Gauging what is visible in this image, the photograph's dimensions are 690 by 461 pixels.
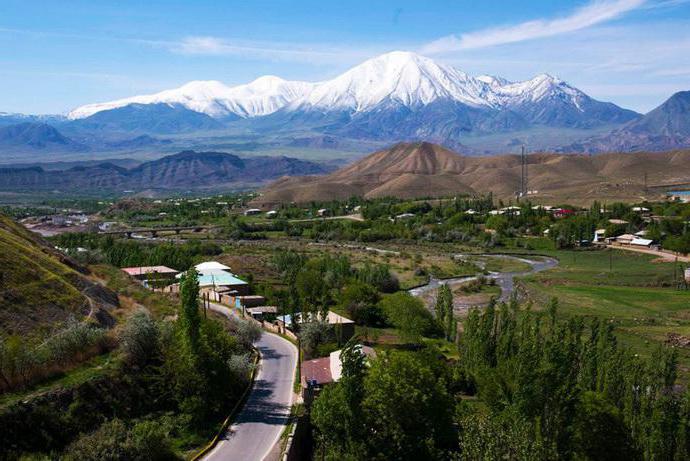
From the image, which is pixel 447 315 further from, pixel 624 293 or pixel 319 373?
pixel 624 293

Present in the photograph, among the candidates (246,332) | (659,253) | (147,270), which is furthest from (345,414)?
(659,253)

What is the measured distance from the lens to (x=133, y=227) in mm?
130875

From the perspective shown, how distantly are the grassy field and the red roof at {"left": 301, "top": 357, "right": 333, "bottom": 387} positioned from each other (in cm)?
2219

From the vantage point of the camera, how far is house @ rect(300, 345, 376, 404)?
2873cm

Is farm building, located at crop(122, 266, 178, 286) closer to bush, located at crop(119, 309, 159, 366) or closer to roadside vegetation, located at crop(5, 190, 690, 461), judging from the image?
roadside vegetation, located at crop(5, 190, 690, 461)

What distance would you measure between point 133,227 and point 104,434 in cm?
11398

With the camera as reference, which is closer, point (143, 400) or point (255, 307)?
point (143, 400)

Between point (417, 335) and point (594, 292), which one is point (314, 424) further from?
point (594, 292)

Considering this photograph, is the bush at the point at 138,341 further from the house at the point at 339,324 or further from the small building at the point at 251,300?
the small building at the point at 251,300

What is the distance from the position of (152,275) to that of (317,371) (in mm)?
30625

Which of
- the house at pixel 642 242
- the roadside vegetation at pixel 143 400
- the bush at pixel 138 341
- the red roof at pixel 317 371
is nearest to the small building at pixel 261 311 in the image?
the red roof at pixel 317 371

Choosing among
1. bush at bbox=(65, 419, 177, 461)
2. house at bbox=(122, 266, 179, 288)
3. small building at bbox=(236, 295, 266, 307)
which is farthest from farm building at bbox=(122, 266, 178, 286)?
bush at bbox=(65, 419, 177, 461)

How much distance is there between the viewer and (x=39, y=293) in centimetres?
3108

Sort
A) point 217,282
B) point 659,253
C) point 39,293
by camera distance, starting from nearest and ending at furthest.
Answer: point 39,293
point 217,282
point 659,253
